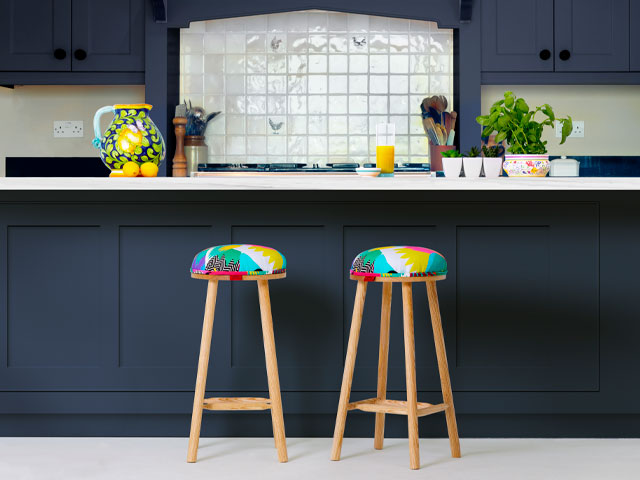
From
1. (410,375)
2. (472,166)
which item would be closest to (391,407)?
(410,375)

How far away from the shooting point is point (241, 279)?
2381mm

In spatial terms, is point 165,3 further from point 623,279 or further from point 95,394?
point 623,279

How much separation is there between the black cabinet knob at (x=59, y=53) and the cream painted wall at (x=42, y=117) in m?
0.35

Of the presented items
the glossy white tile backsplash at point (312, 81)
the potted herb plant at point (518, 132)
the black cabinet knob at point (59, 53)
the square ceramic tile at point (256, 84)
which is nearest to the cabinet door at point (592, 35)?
the glossy white tile backsplash at point (312, 81)

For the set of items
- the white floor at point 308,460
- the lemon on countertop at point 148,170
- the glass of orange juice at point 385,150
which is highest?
the glass of orange juice at point 385,150

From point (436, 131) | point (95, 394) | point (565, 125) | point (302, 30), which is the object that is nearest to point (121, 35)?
point (302, 30)

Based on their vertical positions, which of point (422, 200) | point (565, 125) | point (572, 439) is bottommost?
point (572, 439)

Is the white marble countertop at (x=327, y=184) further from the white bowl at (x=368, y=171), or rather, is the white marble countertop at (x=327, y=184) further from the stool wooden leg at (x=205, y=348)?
the stool wooden leg at (x=205, y=348)

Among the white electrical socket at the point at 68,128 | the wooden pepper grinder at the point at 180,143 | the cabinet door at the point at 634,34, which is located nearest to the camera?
the cabinet door at the point at 634,34

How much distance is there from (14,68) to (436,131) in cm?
252

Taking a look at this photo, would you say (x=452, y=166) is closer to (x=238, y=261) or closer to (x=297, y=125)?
(x=238, y=261)

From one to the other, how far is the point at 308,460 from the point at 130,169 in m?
1.16

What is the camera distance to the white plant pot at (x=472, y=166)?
2775 mm

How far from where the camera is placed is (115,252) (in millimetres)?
2812
